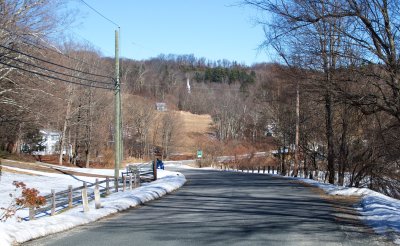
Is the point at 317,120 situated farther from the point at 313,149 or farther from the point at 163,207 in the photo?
the point at 163,207

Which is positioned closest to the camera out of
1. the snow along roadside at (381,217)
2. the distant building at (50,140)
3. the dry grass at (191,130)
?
the snow along roadside at (381,217)

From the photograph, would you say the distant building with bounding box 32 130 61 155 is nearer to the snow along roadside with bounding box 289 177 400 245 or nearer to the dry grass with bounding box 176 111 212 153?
the dry grass with bounding box 176 111 212 153

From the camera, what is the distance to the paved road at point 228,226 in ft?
35.2

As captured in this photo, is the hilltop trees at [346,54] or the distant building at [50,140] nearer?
the hilltop trees at [346,54]

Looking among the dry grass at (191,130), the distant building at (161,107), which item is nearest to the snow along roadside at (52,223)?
the dry grass at (191,130)

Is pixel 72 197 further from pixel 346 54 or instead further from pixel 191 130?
pixel 191 130

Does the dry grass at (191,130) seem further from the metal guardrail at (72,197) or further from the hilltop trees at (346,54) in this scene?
the hilltop trees at (346,54)

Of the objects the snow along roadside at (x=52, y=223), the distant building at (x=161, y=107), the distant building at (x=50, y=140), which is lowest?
the snow along roadside at (x=52, y=223)

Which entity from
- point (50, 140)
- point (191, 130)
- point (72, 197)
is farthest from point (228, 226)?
point (191, 130)

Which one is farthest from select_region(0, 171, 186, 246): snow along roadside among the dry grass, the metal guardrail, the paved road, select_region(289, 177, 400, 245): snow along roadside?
the dry grass

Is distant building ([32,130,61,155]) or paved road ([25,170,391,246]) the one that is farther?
distant building ([32,130,61,155])

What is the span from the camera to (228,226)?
12.7m

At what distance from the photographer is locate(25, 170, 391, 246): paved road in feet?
35.2

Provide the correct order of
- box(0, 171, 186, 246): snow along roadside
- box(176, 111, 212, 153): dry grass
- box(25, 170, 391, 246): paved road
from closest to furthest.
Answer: box(25, 170, 391, 246): paved road → box(0, 171, 186, 246): snow along roadside → box(176, 111, 212, 153): dry grass
